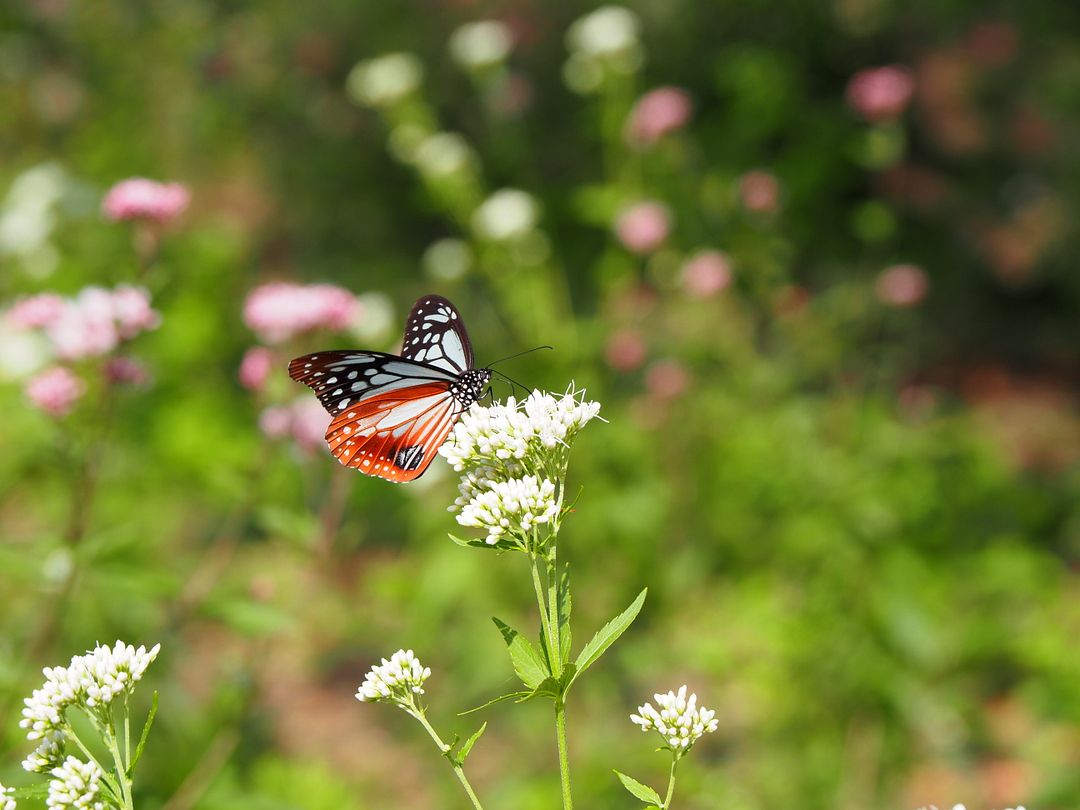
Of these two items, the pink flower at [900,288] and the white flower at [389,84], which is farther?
the white flower at [389,84]

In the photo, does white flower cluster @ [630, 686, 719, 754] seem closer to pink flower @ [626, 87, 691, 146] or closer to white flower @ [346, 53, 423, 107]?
pink flower @ [626, 87, 691, 146]

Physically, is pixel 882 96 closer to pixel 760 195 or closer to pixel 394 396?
pixel 760 195

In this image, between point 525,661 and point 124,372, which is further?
point 124,372

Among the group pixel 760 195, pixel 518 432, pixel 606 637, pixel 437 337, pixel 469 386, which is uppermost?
pixel 760 195

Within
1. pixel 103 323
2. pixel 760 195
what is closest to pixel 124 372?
pixel 103 323

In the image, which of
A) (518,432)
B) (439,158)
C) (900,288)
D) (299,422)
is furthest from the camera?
(439,158)

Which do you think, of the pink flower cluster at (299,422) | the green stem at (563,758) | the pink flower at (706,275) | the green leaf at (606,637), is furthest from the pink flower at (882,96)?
the green stem at (563,758)

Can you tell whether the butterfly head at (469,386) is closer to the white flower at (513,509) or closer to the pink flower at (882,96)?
the white flower at (513,509)

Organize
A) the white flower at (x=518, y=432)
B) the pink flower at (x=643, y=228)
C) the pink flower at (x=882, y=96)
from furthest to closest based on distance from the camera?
the pink flower at (x=643, y=228), the pink flower at (x=882, y=96), the white flower at (x=518, y=432)
